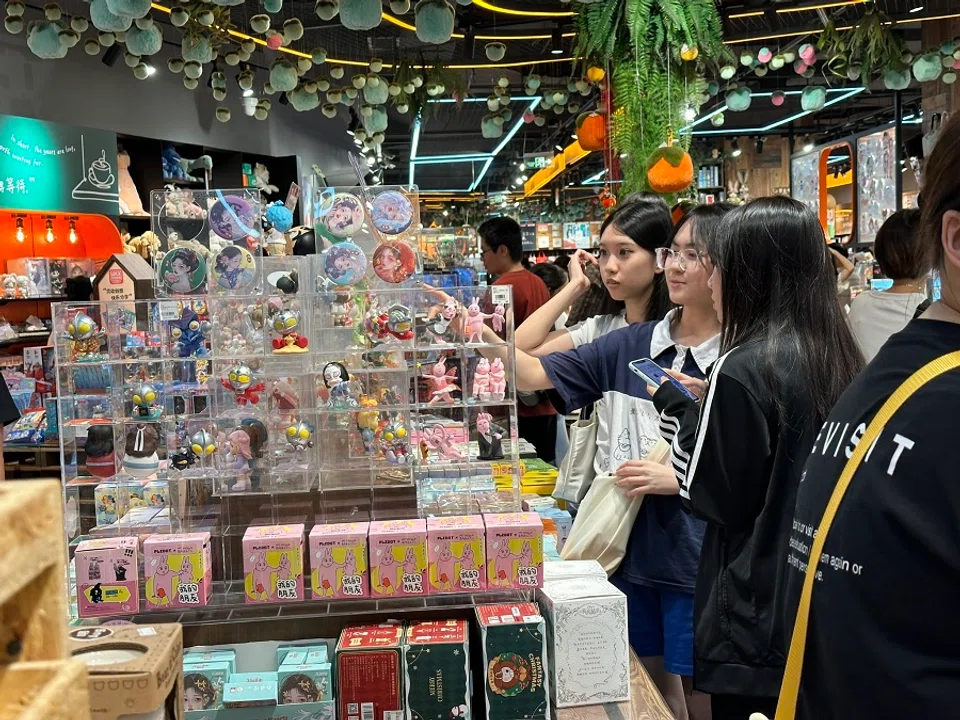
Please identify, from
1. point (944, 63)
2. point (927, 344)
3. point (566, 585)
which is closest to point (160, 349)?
point (566, 585)

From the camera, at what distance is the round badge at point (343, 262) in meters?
2.41

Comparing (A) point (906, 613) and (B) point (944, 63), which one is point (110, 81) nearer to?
(B) point (944, 63)

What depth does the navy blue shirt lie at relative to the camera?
2400 millimetres

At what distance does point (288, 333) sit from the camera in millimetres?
2334

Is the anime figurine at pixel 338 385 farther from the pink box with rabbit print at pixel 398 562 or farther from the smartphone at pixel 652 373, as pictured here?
the smartphone at pixel 652 373

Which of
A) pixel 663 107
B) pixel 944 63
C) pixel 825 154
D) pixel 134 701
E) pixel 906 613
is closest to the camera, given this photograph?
pixel 906 613

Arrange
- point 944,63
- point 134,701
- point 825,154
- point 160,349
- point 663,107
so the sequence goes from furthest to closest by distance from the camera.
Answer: point 825,154 → point 944,63 → point 663,107 → point 160,349 → point 134,701

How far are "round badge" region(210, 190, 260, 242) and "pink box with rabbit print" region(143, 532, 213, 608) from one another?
2.59 feet

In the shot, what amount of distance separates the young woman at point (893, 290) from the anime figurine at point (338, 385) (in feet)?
7.67

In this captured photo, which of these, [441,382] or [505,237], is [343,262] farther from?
[505,237]

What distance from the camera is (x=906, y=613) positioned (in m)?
1.00

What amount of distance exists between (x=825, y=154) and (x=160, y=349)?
7.12m

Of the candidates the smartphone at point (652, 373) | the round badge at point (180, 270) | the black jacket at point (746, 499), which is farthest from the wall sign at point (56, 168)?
the black jacket at point (746, 499)

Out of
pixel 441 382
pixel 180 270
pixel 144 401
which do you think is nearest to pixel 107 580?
pixel 144 401
